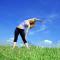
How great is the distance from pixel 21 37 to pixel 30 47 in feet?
2.35

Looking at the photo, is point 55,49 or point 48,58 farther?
point 55,49

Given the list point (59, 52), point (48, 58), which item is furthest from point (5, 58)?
point (59, 52)

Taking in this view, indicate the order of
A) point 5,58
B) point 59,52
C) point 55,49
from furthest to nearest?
point 55,49 < point 59,52 < point 5,58

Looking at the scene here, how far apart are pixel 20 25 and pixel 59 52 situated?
2.52 meters

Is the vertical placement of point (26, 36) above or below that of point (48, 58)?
above

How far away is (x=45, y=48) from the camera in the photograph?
14.7m

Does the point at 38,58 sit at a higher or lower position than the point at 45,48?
lower

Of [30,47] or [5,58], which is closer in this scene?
[5,58]

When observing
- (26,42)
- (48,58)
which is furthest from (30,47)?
(48,58)

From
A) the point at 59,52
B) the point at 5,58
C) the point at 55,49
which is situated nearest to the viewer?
the point at 5,58

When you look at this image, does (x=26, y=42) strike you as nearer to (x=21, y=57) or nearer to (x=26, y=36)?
(x=26, y=36)

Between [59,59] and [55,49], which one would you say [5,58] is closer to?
[59,59]

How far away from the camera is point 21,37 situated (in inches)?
591

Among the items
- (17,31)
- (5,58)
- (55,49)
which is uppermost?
(17,31)
